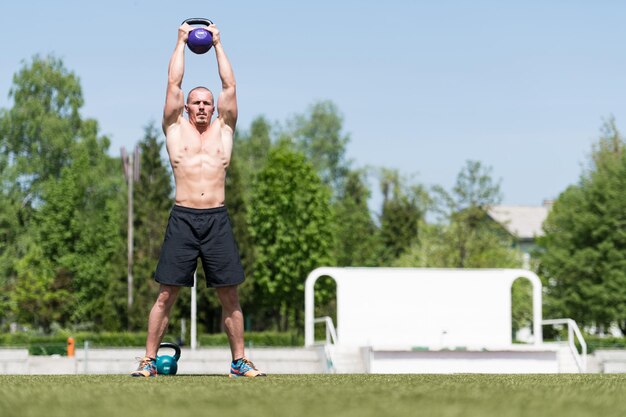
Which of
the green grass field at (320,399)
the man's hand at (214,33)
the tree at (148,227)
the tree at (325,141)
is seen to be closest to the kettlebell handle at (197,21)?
the man's hand at (214,33)

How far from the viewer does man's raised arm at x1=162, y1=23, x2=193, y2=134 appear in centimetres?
786

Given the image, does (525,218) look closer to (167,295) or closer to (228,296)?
(228,296)

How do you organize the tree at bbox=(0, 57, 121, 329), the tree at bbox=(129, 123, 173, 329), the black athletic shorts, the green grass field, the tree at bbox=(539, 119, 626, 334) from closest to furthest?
1. the green grass field
2. the black athletic shorts
3. the tree at bbox=(539, 119, 626, 334)
4. the tree at bbox=(129, 123, 173, 329)
5. the tree at bbox=(0, 57, 121, 329)

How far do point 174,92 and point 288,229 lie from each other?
166 feet

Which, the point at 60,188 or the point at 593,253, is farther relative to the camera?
the point at 60,188

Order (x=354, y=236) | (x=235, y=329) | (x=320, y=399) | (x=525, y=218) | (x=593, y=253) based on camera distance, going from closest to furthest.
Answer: (x=320, y=399), (x=235, y=329), (x=593, y=253), (x=354, y=236), (x=525, y=218)

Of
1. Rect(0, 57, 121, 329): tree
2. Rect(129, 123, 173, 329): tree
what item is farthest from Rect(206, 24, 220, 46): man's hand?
Rect(0, 57, 121, 329): tree

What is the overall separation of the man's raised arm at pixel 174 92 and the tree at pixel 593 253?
135ft

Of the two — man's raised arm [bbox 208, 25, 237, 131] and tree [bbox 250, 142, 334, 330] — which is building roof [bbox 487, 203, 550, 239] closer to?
tree [bbox 250, 142, 334, 330]

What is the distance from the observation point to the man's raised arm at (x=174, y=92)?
310 inches

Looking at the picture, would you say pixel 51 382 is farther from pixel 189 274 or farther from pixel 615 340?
pixel 615 340

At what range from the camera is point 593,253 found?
48.0 m

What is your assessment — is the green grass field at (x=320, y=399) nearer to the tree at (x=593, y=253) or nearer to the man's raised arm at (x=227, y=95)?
the man's raised arm at (x=227, y=95)

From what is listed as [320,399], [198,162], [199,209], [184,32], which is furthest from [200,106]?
[320,399]
